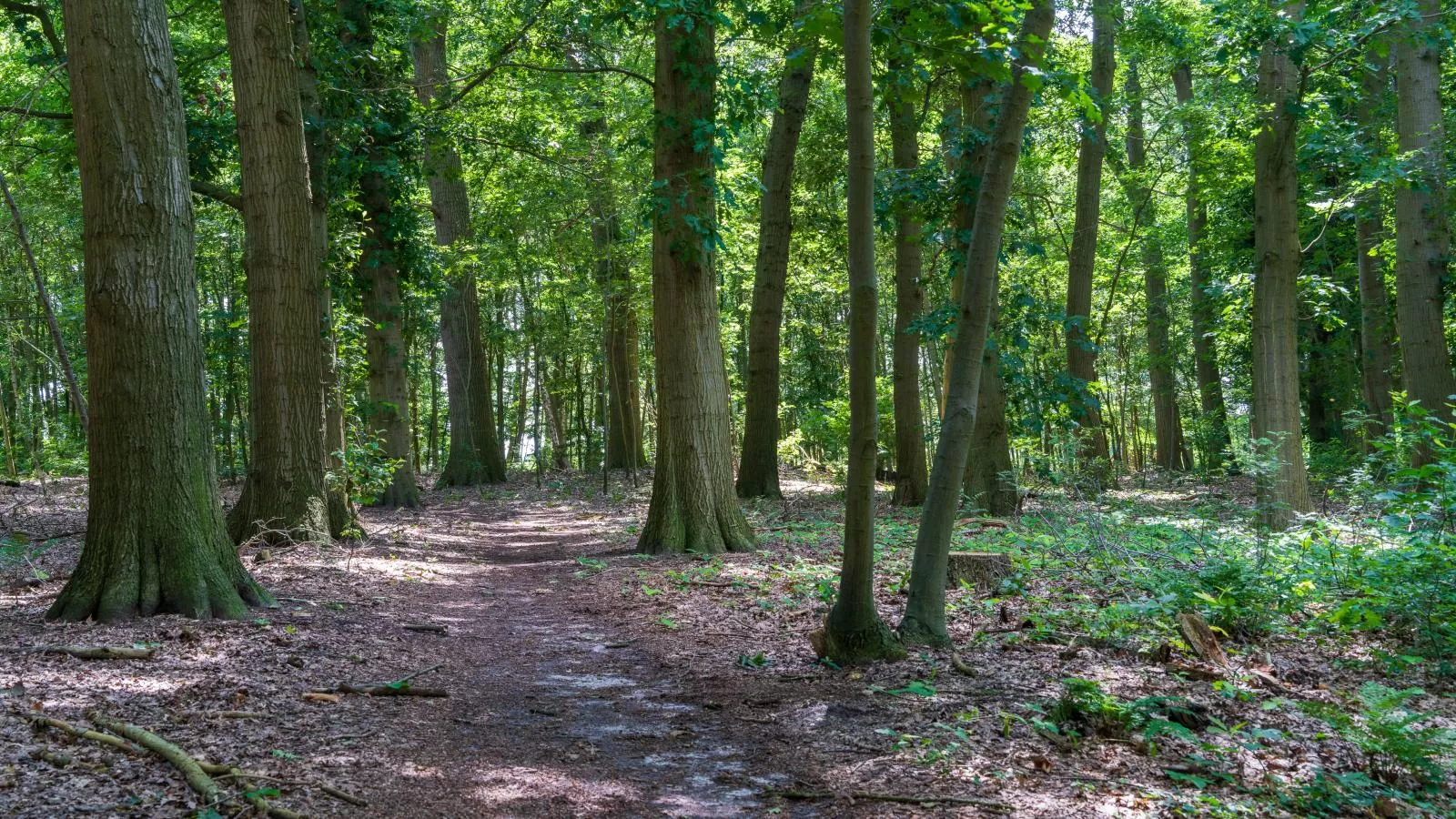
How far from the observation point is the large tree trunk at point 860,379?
5.31 metres

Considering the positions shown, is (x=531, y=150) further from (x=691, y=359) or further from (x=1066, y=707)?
(x=1066, y=707)

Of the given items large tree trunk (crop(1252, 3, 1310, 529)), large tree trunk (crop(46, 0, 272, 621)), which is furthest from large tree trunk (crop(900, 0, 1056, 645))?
large tree trunk (crop(1252, 3, 1310, 529))

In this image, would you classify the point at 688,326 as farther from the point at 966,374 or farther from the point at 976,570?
the point at 966,374

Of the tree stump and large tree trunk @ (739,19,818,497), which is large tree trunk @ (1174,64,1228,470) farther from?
the tree stump

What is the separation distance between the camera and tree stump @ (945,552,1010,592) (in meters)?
7.75

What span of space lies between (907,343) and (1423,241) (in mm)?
6681

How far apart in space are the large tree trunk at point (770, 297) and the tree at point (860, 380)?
10018 millimetres

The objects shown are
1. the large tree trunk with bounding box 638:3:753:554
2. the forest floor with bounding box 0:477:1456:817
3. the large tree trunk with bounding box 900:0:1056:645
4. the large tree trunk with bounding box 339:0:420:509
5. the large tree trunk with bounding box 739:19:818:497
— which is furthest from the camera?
the large tree trunk with bounding box 739:19:818:497

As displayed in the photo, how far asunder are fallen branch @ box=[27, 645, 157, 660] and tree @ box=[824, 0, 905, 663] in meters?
3.94

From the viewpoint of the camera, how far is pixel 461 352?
21.4 m

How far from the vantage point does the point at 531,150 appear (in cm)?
1448

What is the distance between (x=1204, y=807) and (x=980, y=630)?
2.90 meters

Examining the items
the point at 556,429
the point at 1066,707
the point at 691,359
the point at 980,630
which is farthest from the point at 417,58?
the point at 1066,707

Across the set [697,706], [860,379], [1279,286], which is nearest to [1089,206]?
[1279,286]
